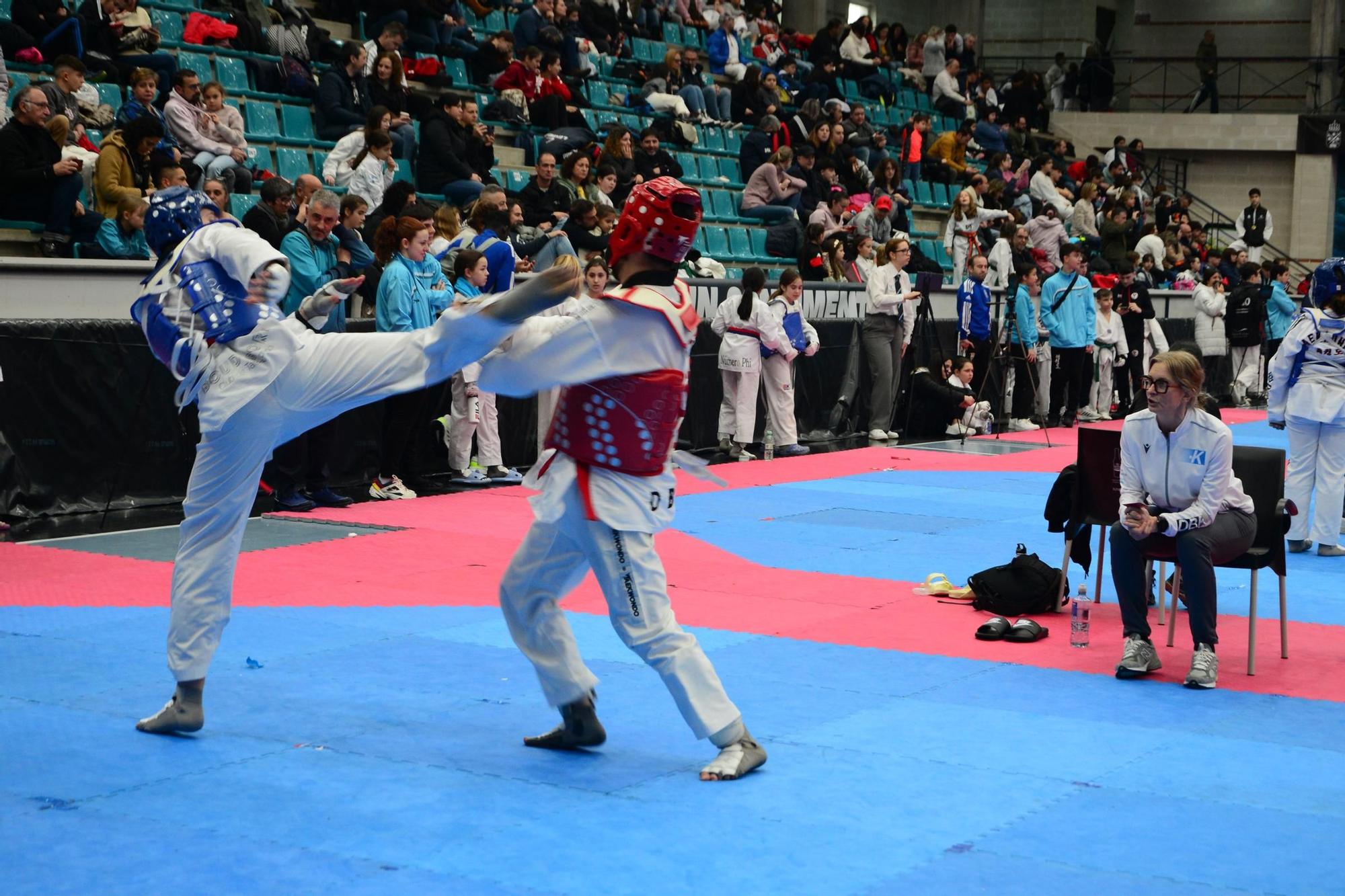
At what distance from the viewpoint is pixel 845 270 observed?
57.9 feet

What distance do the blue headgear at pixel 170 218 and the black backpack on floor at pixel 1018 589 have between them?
4518mm

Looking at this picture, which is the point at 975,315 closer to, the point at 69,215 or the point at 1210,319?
the point at 1210,319

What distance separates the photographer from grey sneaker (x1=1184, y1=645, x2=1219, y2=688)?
6.40 m

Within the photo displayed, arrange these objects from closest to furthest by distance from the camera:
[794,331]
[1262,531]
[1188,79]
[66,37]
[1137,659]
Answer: [1137,659]
[1262,531]
[66,37]
[794,331]
[1188,79]

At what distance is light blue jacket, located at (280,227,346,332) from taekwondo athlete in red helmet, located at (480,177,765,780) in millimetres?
6119

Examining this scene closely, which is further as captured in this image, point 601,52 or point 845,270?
point 601,52

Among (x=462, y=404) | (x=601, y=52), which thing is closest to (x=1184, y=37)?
(x=601, y=52)

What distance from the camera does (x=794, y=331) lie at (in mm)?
14836

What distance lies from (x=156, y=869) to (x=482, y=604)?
3.83 metres

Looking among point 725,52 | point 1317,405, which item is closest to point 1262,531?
point 1317,405

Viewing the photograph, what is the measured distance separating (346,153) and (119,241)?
132 inches

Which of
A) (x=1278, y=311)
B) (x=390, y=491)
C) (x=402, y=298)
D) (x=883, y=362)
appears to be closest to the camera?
(x=402, y=298)

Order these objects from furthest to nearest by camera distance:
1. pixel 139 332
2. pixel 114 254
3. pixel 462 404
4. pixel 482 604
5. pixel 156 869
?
pixel 462 404
pixel 114 254
pixel 139 332
pixel 482 604
pixel 156 869

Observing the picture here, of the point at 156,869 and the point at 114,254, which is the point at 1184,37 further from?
the point at 156,869
